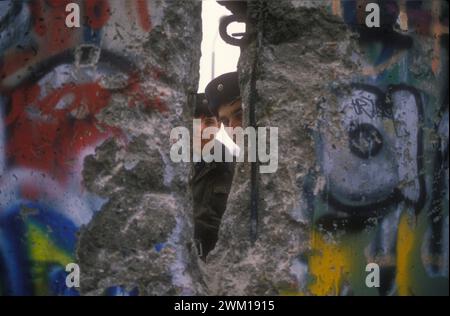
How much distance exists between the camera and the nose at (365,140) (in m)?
2.20

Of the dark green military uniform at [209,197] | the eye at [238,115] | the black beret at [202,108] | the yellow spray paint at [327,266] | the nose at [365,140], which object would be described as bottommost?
the yellow spray paint at [327,266]

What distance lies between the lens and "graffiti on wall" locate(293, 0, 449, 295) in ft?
7.11

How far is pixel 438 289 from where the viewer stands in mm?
2211

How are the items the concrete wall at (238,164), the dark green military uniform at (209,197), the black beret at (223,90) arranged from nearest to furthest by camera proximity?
1. the concrete wall at (238,164)
2. the dark green military uniform at (209,197)
3. the black beret at (223,90)

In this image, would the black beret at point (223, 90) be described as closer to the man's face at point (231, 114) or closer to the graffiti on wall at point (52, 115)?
the man's face at point (231, 114)

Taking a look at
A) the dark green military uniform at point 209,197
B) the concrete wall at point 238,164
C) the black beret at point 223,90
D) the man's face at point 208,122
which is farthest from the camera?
the man's face at point 208,122

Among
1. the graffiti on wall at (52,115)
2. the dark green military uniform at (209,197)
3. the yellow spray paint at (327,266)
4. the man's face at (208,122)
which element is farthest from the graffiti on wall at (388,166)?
the man's face at (208,122)

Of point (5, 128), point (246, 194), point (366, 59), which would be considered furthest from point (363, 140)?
point (5, 128)

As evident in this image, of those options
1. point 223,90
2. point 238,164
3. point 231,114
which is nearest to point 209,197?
point 231,114

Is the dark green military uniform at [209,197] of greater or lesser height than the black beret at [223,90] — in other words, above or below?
below

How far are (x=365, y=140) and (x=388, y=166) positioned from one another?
123 mm

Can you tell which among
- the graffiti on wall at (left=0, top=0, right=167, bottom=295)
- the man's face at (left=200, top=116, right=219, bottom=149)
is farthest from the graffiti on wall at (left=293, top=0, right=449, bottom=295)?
the man's face at (left=200, top=116, right=219, bottom=149)

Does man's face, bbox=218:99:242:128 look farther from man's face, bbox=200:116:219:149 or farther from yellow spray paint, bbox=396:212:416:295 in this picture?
yellow spray paint, bbox=396:212:416:295

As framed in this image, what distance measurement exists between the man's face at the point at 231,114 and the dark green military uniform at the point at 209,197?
239 millimetres
